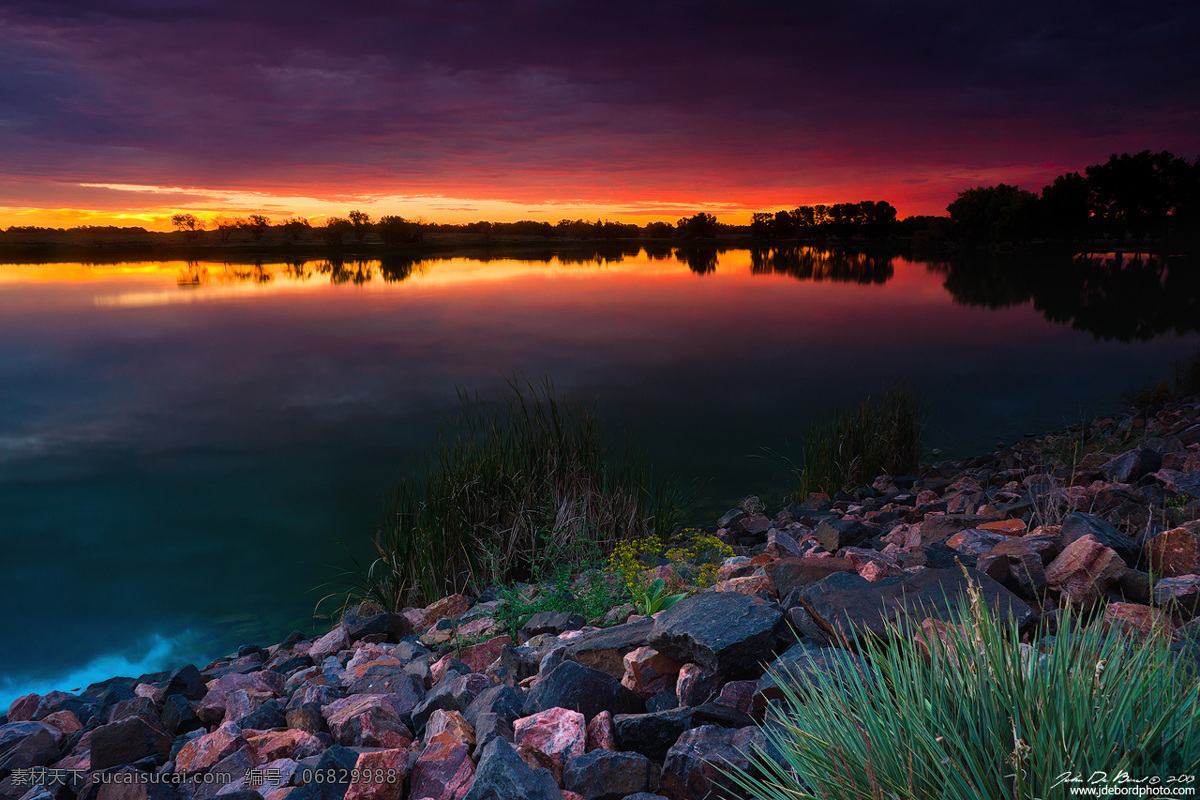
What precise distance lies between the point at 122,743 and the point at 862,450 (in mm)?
10725

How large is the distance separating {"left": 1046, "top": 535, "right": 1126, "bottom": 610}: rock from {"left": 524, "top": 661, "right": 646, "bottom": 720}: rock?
2691 millimetres

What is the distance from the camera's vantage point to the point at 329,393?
20969 millimetres

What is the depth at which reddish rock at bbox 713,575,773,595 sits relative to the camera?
16.8 ft

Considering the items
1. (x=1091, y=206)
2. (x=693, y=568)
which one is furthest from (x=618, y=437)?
(x=1091, y=206)

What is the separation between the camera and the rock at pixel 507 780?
270cm

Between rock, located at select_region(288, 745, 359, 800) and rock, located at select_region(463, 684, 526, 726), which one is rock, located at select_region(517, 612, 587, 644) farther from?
rock, located at select_region(288, 745, 359, 800)

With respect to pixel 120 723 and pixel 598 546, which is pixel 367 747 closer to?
pixel 120 723

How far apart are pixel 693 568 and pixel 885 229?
155325 millimetres

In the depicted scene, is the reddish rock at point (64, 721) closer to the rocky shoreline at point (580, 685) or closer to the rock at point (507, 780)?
the rocky shoreline at point (580, 685)

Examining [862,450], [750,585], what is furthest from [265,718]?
[862,450]

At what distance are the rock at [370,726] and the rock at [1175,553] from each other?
4.65m

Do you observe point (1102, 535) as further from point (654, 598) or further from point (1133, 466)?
point (1133, 466)

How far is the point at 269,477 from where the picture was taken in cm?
1390

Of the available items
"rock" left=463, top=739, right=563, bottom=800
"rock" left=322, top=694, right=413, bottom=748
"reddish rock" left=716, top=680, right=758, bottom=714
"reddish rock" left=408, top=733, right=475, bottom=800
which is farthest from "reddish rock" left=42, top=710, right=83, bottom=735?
"reddish rock" left=716, top=680, right=758, bottom=714
